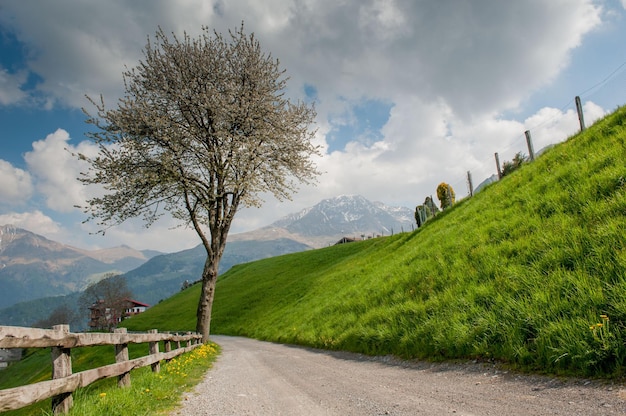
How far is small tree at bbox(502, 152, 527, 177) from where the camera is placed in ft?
89.2

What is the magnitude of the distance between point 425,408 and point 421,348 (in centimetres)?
492

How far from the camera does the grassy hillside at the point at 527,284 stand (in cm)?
689

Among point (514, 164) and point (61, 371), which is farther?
point (514, 164)

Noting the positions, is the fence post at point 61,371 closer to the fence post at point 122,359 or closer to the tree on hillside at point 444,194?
the fence post at point 122,359

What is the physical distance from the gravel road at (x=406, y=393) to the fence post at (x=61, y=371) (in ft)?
6.00

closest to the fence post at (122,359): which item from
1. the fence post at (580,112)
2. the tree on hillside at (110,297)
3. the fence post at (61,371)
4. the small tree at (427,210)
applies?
the fence post at (61,371)

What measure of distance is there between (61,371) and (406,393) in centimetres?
595

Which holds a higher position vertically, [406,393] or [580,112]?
[580,112]

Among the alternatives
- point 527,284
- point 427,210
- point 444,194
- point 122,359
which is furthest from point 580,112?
point 427,210

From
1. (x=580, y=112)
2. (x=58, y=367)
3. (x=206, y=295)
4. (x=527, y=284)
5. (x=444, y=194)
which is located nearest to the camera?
(x=58, y=367)

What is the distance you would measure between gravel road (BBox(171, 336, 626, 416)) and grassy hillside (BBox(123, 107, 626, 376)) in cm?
67

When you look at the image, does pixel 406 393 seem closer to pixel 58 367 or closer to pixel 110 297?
pixel 58 367

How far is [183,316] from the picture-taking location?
68.8 m

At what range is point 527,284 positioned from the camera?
892cm
